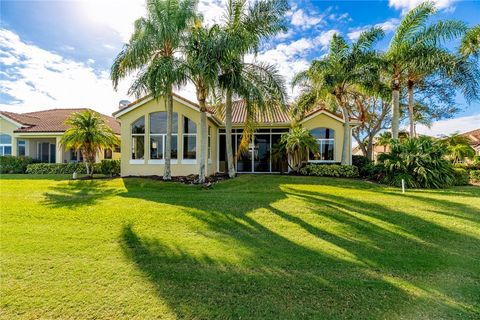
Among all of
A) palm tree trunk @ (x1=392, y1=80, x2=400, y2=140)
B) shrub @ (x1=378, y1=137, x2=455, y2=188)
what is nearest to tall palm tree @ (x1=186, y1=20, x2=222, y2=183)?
shrub @ (x1=378, y1=137, x2=455, y2=188)

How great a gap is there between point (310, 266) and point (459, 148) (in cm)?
2360

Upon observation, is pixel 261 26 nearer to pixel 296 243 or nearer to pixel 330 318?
pixel 296 243

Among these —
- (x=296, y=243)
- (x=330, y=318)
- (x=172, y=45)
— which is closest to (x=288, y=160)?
(x=172, y=45)

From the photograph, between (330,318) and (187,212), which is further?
(187,212)

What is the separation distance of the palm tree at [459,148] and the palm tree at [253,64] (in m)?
16.5

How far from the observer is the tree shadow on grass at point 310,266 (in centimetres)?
373

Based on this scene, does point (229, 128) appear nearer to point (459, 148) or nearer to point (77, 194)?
point (77, 194)

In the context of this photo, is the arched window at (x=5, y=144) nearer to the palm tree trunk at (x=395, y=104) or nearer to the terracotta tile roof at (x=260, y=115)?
the terracotta tile roof at (x=260, y=115)

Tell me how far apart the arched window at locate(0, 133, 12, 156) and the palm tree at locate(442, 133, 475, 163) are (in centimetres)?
3859

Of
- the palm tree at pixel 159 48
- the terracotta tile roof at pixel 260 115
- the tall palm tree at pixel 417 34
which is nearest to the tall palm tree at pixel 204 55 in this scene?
the palm tree at pixel 159 48

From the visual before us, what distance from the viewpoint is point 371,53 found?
16609mm

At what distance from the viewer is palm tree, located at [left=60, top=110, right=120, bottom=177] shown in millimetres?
15930

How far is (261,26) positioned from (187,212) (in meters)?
11.0

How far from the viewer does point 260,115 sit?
14516 mm
